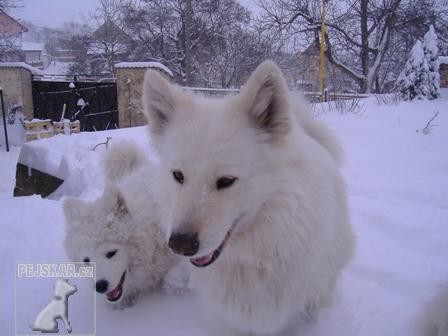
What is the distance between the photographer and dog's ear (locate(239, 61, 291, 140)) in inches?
60.6

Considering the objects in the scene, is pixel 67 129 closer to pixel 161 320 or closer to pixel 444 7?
pixel 161 320

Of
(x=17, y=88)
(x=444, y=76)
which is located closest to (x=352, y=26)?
(x=444, y=76)

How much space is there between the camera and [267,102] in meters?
1.63

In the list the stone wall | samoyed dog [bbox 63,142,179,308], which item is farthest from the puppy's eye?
the stone wall

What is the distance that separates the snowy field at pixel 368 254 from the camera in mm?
2035

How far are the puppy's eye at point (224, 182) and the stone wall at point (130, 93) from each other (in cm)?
1065

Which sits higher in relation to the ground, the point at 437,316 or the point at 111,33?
the point at 111,33

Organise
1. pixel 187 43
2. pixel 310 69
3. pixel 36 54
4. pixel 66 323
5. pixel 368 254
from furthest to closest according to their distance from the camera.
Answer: pixel 36 54 → pixel 310 69 → pixel 187 43 → pixel 368 254 → pixel 66 323

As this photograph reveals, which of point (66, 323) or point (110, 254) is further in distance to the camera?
point (110, 254)

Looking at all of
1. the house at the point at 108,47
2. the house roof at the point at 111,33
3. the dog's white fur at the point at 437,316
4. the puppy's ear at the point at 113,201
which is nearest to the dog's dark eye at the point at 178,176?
the puppy's ear at the point at 113,201

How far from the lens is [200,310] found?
7.28 ft

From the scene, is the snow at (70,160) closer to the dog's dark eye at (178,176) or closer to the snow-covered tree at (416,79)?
the dog's dark eye at (178,176)

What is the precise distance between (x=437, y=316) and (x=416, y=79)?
10.7 metres

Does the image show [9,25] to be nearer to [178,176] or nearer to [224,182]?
[178,176]
